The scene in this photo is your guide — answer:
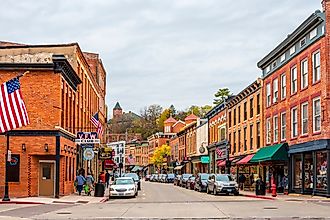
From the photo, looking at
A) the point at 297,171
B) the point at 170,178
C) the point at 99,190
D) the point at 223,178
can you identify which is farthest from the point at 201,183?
the point at 170,178

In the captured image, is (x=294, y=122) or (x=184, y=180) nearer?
(x=294, y=122)

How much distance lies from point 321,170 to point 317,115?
355 centimetres

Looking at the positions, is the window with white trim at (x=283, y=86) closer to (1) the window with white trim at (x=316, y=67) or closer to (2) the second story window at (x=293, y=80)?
(2) the second story window at (x=293, y=80)

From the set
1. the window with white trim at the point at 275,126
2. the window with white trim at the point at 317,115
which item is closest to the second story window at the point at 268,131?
the window with white trim at the point at 275,126

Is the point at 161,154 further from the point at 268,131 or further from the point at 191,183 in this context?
the point at 268,131

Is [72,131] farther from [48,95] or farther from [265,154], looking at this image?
[265,154]

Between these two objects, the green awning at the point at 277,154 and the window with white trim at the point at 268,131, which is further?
the window with white trim at the point at 268,131

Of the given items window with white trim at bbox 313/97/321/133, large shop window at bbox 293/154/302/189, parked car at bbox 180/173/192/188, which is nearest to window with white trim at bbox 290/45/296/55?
window with white trim at bbox 313/97/321/133

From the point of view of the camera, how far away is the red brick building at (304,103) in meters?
37.2

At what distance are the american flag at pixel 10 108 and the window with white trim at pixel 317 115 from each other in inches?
719

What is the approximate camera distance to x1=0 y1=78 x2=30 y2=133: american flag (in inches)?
1184

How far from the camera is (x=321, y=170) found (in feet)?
124

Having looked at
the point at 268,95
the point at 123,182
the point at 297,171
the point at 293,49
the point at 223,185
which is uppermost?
the point at 293,49

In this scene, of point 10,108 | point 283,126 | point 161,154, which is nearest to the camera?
point 10,108
